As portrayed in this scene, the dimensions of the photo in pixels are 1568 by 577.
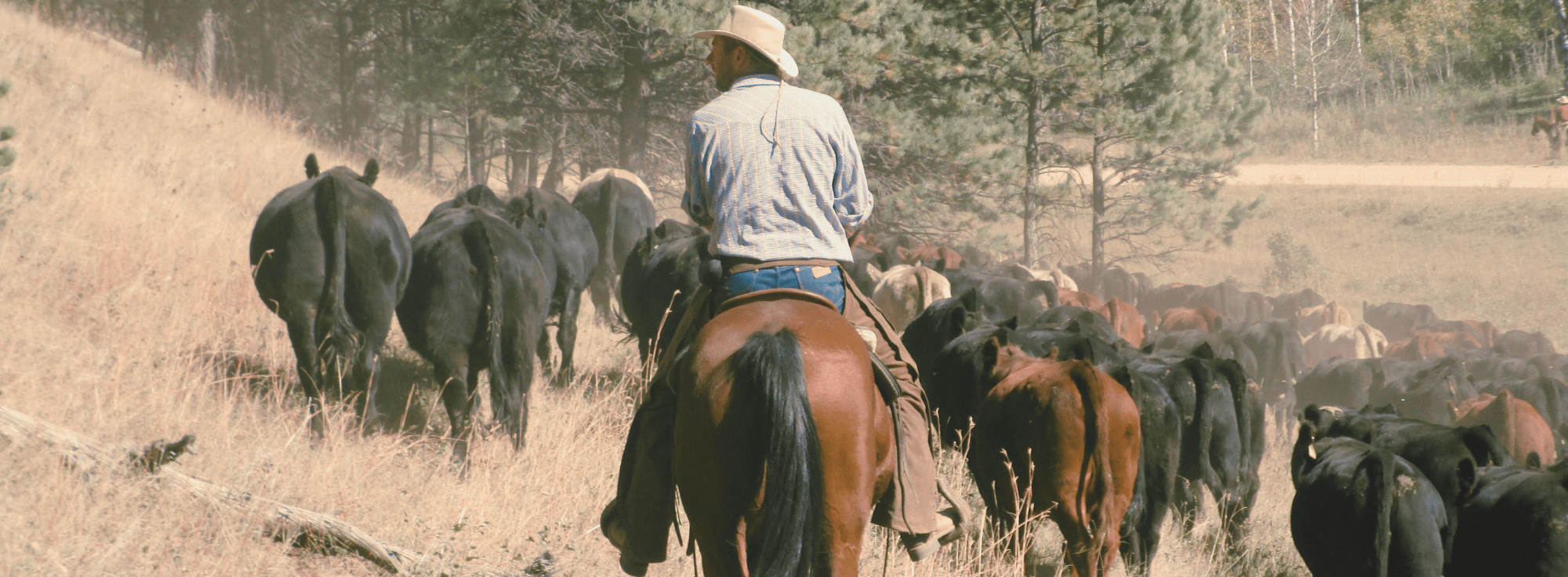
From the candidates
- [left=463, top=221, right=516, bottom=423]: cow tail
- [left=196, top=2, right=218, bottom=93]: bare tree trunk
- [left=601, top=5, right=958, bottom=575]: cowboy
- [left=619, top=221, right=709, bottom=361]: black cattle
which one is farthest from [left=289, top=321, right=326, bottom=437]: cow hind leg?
[left=196, top=2, right=218, bottom=93]: bare tree trunk

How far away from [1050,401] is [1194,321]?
39.7 feet

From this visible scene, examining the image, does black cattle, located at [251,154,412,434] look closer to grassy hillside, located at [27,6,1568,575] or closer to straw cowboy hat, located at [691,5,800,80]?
grassy hillside, located at [27,6,1568,575]

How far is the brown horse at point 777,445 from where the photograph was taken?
293 centimetres

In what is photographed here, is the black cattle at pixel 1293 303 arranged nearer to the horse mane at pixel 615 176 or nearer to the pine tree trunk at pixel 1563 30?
the horse mane at pixel 615 176

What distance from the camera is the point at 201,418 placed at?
6109mm

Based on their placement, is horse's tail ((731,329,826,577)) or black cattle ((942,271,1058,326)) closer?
horse's tail ((731,329,826,577))

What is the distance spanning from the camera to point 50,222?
30.9 feet

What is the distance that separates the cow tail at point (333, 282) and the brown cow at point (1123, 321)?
989 centimetres

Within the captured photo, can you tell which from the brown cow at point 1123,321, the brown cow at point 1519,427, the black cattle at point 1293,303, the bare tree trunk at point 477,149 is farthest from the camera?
the bare tree trunk at point 477,149

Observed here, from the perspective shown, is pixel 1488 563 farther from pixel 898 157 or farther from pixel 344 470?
pixel 898 157

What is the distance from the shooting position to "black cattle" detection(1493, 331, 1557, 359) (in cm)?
1802

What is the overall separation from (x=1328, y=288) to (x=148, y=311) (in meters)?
30.5

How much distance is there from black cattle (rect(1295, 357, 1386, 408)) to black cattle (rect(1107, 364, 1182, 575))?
7.69 m

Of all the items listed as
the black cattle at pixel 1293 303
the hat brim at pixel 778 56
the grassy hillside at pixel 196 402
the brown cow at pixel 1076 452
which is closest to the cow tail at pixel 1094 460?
the brown cow at pixel 1076 452
